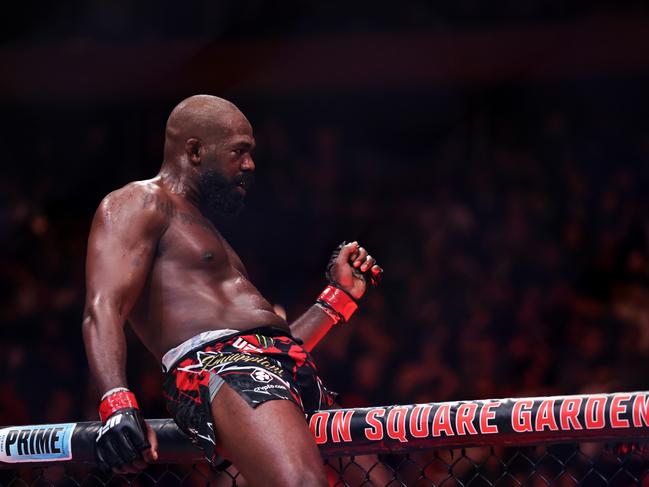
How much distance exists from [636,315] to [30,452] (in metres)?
3.40

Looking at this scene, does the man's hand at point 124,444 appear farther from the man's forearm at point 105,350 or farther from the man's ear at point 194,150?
the man's ear at point 194,150

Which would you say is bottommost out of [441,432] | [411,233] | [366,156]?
[411,233]

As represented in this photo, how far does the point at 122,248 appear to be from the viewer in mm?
2053

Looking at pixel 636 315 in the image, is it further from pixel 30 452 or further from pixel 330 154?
pixel 30 452

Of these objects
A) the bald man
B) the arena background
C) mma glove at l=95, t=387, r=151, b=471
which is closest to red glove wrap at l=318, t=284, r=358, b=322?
the bald man

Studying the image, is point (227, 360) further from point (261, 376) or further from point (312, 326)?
point (312, 326)

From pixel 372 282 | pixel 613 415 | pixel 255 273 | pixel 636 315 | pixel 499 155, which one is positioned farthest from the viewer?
pixel 499 155

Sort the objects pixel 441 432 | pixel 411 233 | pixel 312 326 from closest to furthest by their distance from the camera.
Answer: pixel 441 432, pixel 312 326, pixel 411 233

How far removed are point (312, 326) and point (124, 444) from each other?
2.98 ft

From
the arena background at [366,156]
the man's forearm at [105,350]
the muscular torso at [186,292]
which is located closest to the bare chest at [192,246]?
the muscular torso at [186,292]

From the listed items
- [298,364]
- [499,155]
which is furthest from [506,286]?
[298,364]

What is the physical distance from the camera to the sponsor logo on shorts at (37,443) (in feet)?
6.72

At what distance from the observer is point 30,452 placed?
2080 mm

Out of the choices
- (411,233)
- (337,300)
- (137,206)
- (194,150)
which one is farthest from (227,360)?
(411,233)
